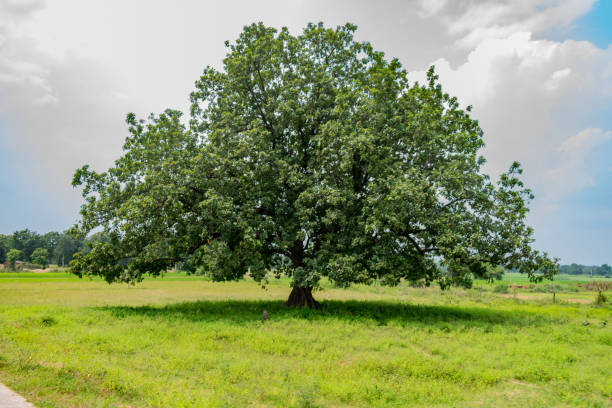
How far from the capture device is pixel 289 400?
9.00m

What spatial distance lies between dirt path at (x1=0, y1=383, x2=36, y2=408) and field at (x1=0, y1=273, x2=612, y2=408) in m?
0.23

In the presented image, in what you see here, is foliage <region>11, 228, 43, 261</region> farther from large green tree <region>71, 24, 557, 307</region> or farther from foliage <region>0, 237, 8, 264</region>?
large green tree <region>71, 24, 557, 307</region>

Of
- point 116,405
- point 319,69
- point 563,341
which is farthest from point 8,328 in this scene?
point 563,341

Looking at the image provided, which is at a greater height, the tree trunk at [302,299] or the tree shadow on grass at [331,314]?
the tree trunk at [302,299]

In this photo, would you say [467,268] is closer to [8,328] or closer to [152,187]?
[152,187]

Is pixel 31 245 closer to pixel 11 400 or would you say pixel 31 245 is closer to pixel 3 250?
pixel 3 250

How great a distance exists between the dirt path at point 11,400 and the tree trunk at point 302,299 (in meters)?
17.7

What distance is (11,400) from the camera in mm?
8031

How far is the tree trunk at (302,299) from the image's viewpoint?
81.8 ft

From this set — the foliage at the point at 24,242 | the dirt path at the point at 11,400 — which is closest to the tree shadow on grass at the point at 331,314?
the dirt path at the point at 11,400

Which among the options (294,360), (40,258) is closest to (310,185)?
(294,360)

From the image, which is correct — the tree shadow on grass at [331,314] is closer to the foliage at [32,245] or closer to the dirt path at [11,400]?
the dirt path at [11,400]

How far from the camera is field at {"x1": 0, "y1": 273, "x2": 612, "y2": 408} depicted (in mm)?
9305

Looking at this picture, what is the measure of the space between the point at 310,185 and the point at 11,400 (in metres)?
16.9
